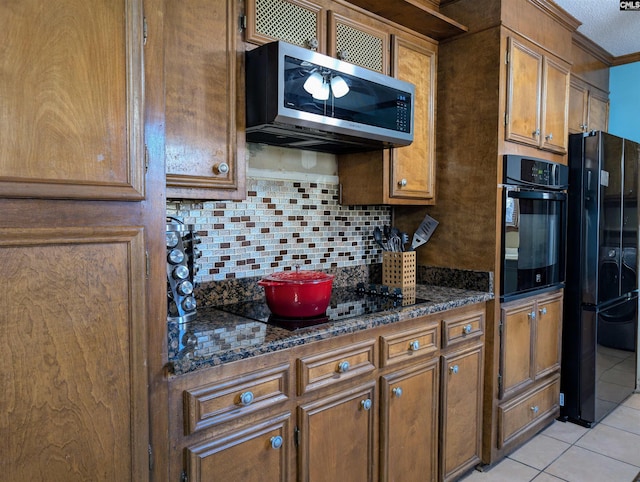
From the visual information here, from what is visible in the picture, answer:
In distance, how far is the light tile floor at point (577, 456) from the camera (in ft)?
7.48

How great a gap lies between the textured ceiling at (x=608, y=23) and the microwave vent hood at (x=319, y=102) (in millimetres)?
1410

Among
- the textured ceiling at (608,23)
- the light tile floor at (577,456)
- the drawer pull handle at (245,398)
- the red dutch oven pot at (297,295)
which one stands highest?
the textured ceiling at (608,23)

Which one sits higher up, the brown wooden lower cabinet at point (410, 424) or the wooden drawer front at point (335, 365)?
the wooden drawer front at point (335, 365)

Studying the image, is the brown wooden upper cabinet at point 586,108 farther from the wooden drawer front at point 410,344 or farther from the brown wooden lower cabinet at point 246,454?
the brown wooden lower cabinet at point 246,454

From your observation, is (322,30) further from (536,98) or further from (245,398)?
(245,398)

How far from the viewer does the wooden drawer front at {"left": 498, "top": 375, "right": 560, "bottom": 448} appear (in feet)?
7.93

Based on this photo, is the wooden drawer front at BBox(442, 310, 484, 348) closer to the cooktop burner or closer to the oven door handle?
the cooktop burner

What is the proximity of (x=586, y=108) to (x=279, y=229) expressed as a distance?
257cm

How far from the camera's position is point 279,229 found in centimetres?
216

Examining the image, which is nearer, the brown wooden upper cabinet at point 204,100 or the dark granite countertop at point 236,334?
the dark granite countertop at point 236,334

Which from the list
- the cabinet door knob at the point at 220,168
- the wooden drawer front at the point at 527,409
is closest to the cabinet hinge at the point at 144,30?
the cabinet door knob at the point at 220,168

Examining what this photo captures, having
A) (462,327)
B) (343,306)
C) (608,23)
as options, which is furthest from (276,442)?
(608,23)

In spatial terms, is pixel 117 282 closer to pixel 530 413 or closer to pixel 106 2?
pixel 106 2

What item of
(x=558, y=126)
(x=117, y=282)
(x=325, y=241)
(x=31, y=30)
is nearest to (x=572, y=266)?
(x=558, y=126)
